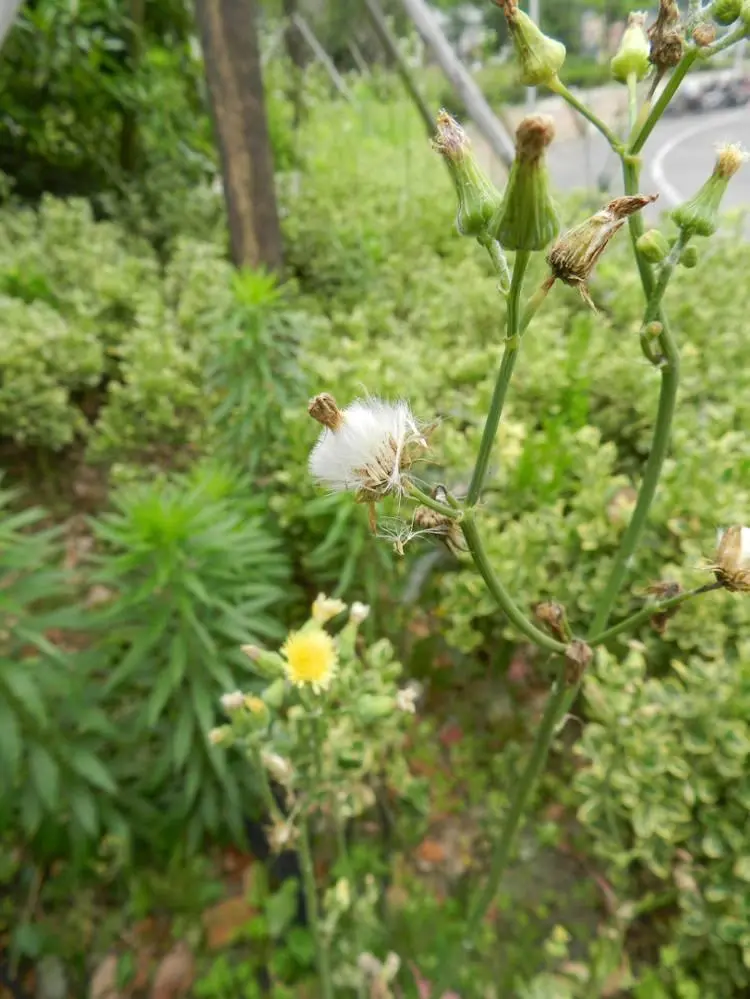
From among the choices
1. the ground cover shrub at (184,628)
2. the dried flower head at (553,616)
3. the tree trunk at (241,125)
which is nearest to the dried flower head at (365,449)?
the dried flower head at (553,616)

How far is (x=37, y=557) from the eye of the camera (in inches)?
38.3

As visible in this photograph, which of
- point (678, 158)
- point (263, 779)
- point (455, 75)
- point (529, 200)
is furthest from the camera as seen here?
point (678, 158)

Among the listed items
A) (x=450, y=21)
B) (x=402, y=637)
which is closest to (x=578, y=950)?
(x=402, y=637)

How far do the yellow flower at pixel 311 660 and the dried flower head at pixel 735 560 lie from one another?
1.10 feet

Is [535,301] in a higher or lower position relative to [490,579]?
higher

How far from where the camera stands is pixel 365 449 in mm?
369

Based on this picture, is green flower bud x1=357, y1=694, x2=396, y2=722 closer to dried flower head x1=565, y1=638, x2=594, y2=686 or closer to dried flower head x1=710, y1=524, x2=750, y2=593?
dried flower head x1=565, y1=638, x2=594, y2=686

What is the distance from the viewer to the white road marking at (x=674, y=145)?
7.54 feet

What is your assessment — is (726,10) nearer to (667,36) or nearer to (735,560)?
(667,36)

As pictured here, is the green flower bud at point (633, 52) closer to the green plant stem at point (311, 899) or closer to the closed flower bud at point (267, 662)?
the closed flower bud at point (267, 662)

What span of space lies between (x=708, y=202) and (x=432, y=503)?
0.24 metres

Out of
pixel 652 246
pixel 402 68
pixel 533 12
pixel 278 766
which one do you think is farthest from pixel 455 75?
pixel 278 766

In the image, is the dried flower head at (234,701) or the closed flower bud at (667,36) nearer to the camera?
the closed flower bud at (667,36)

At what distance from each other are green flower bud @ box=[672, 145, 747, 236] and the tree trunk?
→ 1285 mm
